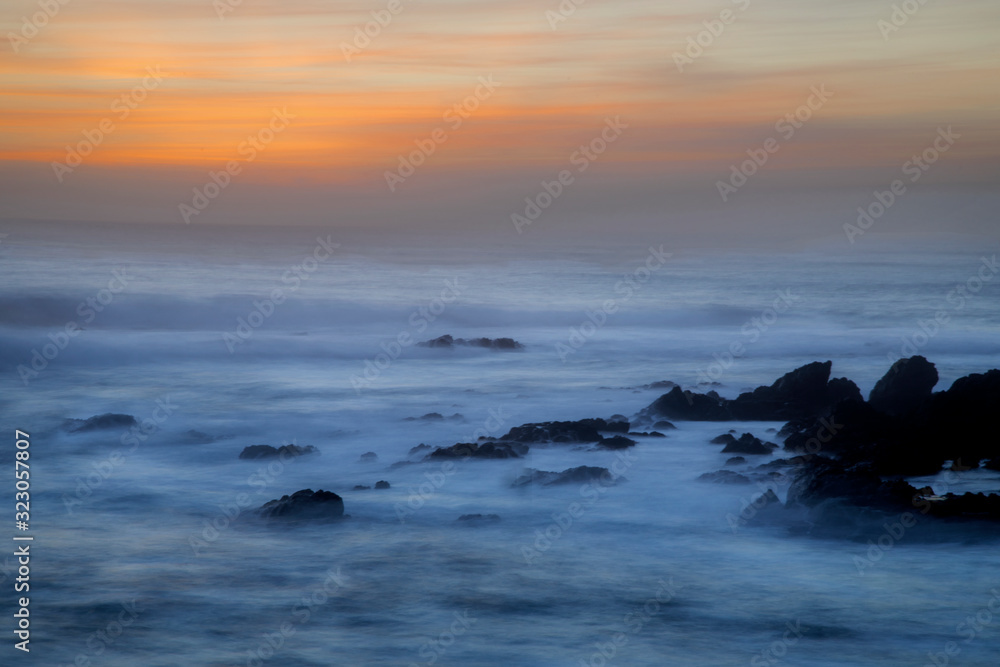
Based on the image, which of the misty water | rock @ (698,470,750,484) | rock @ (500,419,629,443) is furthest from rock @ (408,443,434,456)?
rock @ (698,470,750,484)

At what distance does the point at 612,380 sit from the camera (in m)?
25.5

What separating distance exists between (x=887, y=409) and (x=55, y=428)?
15.9 m

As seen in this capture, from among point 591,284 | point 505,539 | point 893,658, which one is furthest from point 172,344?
point 591,284

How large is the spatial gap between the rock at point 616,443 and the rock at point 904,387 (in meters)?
4.76

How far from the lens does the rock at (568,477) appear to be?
44.5 ft

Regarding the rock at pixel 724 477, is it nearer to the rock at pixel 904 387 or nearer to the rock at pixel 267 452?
the rock at pixel 904 387

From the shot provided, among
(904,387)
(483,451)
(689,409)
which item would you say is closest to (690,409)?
(689,409)

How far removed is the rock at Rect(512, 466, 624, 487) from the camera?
13.6 m

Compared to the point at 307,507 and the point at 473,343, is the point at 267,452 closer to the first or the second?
the point at 307,507

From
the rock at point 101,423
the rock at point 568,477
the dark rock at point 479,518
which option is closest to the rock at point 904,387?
the rock at point 568,477

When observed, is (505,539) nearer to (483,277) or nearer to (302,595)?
(302,595)

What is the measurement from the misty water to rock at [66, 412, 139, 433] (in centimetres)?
38

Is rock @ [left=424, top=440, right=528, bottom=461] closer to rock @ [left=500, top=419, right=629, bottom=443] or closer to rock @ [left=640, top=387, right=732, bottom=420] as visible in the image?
rock @ [left=500, top=419, right=629, bottom=443]

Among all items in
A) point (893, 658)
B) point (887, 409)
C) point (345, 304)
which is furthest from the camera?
point (345, 304)
